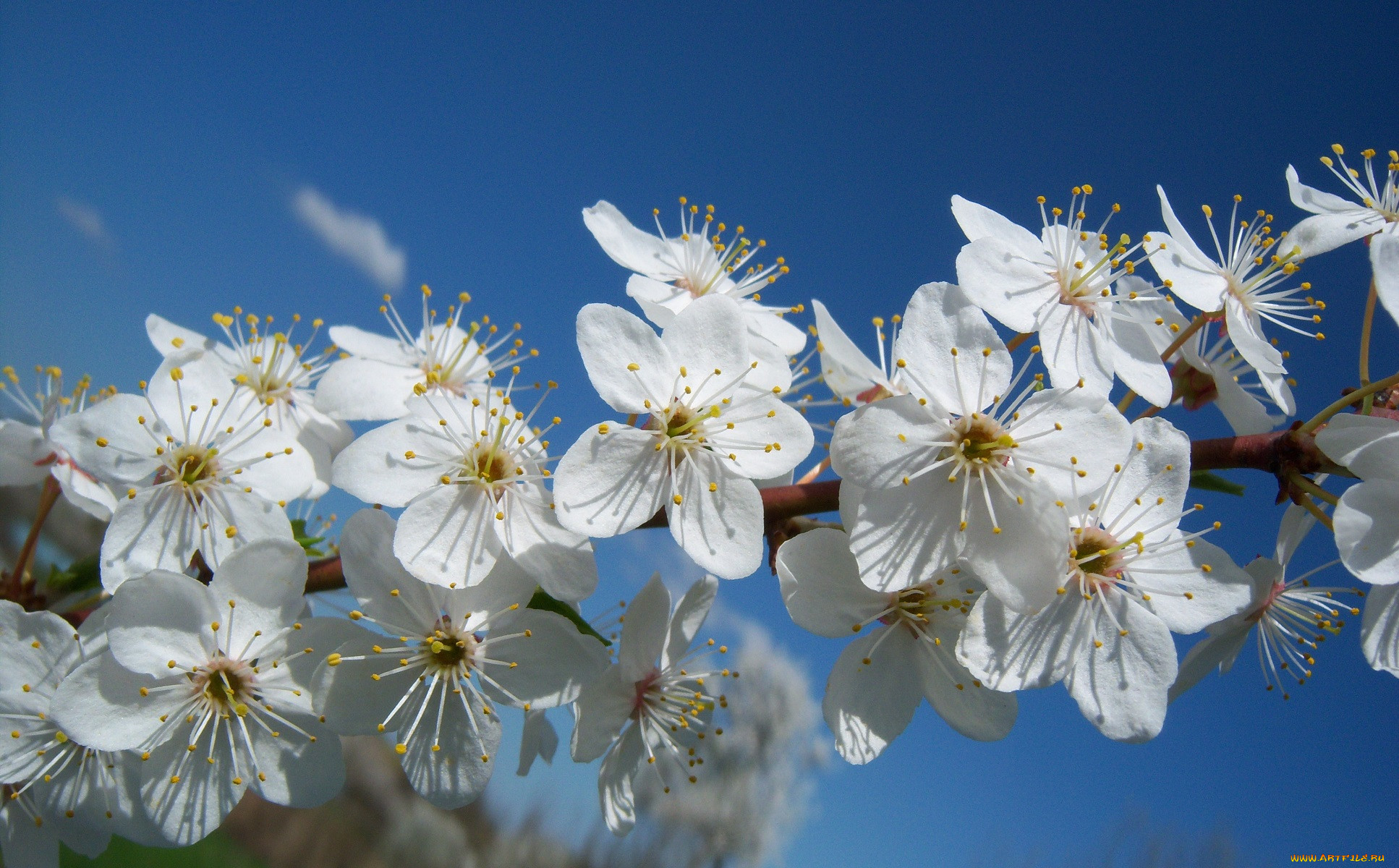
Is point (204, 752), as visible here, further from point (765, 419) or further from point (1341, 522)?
point (1341, 522)

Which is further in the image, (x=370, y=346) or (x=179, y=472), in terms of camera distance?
(x=370, y=346)

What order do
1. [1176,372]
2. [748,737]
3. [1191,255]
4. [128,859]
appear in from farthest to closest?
[748,737] → [128,859] → [1176,372] → [1191,255]

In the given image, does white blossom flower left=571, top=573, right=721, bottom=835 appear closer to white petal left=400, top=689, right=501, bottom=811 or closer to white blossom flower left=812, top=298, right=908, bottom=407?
white petal left=400, top=689, right=501, bottom=811

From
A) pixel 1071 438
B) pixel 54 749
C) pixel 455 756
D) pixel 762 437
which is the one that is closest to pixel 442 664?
pixel 455 756

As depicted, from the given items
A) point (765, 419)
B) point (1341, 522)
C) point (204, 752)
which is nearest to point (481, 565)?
point (765, 419)

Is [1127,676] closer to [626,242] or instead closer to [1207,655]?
[1207,655]

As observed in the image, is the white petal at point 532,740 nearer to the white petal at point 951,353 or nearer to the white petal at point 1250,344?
the white petal at point 951,353
